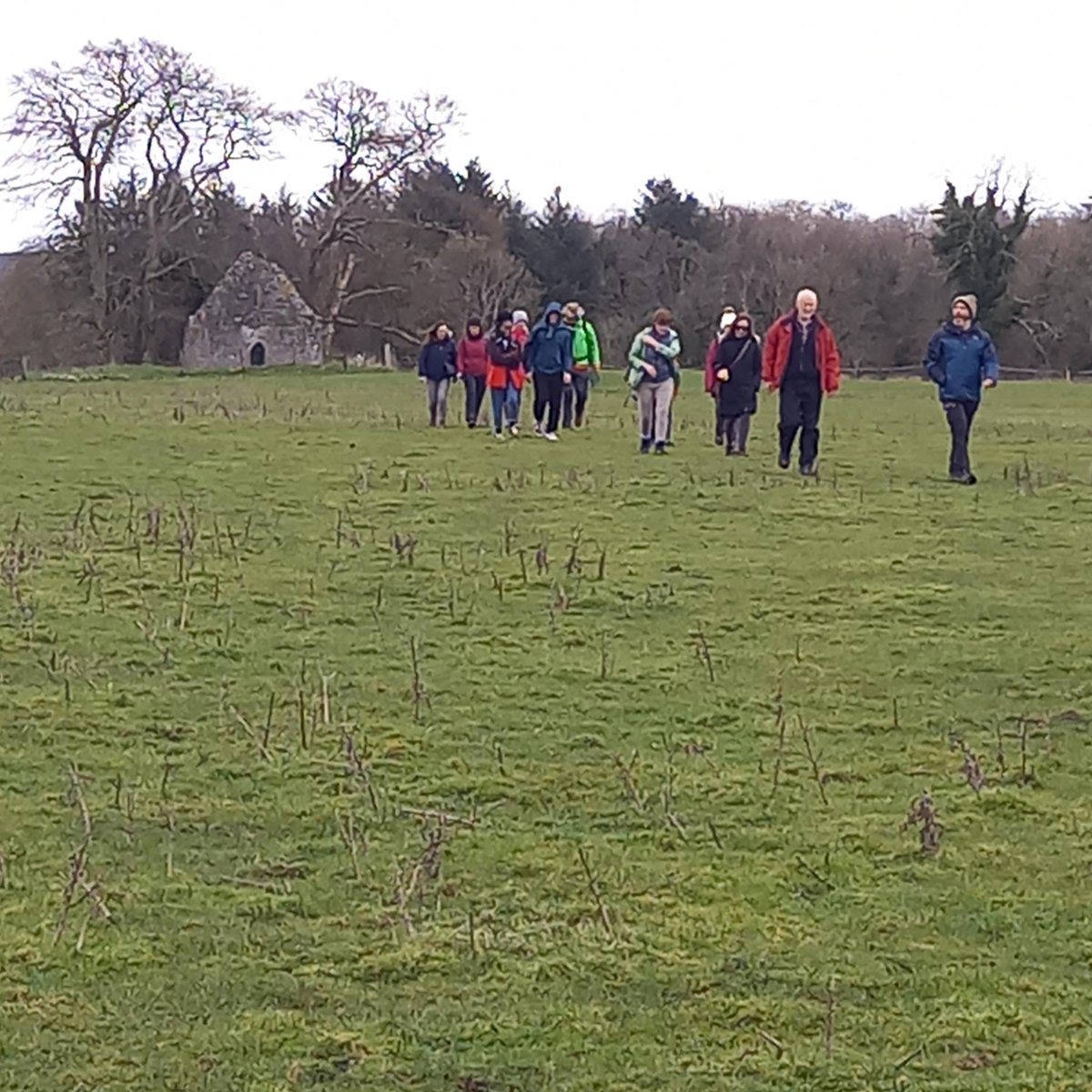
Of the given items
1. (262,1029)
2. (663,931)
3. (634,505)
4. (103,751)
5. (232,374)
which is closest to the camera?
(262,1029)

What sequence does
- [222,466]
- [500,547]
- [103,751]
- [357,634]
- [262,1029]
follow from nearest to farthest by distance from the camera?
[262,1029]
[103,751]
[357,634]
[500,547]
[222,466]

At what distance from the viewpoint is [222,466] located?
773 inches

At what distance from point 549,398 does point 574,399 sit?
3.15 meters

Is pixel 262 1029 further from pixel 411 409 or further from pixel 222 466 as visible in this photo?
pixel 411 409

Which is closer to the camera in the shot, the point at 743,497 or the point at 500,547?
the point at 500,547

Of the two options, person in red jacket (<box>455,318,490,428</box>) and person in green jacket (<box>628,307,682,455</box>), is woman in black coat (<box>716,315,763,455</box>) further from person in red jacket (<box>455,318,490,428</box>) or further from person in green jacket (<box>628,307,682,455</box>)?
person in red jacket (<box>455,318,490,428</box>)

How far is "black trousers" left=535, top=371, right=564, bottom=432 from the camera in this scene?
23312 millimetres

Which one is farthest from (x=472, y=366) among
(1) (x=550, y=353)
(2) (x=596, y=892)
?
(2) (x=596, y=892)

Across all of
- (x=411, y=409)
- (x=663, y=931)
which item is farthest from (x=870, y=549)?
(x=411, y=409)

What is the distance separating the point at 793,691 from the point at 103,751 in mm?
3352

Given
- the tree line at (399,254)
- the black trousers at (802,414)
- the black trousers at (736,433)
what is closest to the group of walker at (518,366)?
the black trousers at (736,433)

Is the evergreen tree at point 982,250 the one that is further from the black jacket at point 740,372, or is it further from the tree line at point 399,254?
the black jacket at point 740,372

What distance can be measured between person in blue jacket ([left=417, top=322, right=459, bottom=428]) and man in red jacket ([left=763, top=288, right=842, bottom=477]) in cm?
811

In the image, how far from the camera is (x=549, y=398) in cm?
2388
